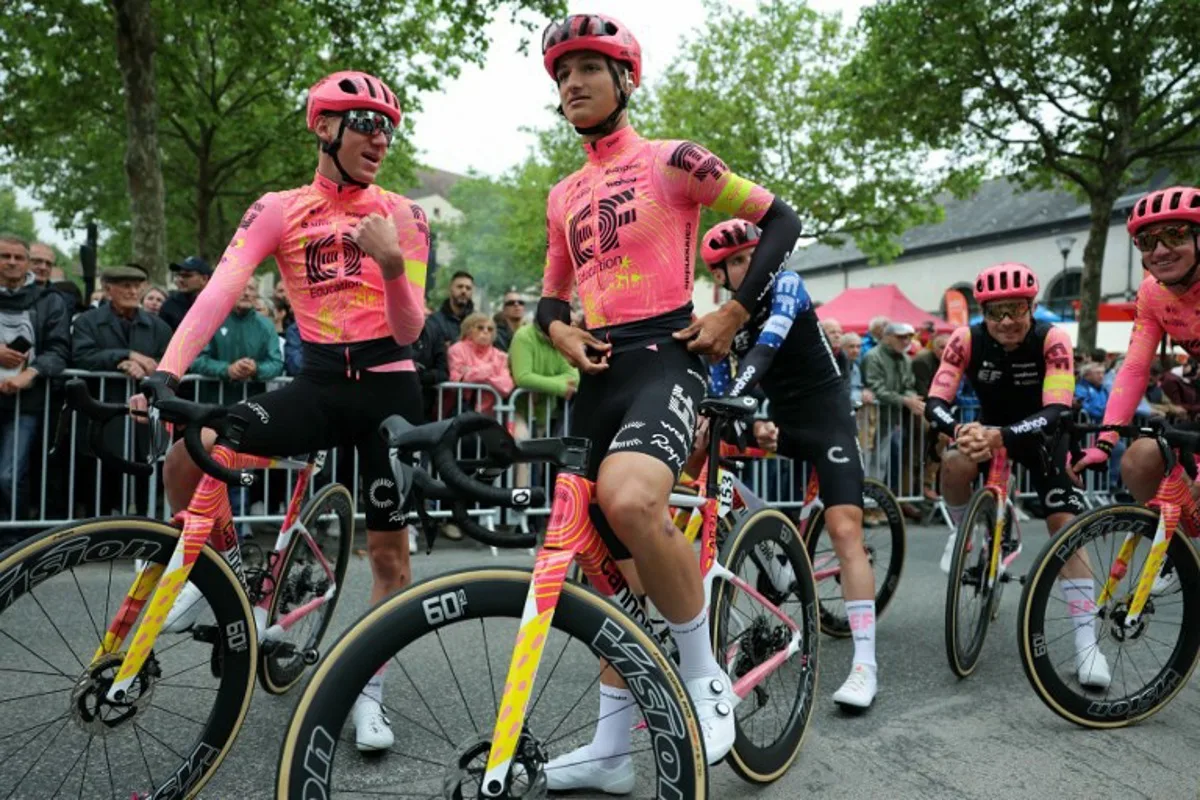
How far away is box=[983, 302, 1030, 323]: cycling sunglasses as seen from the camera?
4.95 m

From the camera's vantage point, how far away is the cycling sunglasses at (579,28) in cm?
298

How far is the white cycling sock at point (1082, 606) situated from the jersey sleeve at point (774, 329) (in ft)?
5.68

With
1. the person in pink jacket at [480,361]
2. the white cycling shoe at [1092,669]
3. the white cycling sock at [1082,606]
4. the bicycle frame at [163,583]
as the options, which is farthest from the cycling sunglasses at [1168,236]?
the person in pink jacket at [480,361]

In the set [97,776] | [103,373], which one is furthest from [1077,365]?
[97,776]

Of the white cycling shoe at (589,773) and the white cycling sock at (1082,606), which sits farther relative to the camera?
the white cycling sock at (1082,606)

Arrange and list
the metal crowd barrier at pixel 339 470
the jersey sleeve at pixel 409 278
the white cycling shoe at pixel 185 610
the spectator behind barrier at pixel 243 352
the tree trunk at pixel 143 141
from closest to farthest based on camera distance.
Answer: the white cycling shoe at pixel 185 610, the jersey sleeve at pixel 409 278, the metal crowd barrier at pixel 339 470, the spectator behind barrier at pixel 243 352, the tree trunk at pixel 143 141

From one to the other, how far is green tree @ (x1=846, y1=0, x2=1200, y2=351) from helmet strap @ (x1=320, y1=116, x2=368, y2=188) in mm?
15544

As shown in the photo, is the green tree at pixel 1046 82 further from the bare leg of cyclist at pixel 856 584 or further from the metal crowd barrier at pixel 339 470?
the bare leg of cyclist at pixel 856 584

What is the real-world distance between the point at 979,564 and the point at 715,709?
270 cm

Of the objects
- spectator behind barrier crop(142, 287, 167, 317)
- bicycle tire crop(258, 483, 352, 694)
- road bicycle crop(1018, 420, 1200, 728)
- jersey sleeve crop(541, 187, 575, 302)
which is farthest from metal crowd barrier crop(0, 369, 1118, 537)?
jersey sleeve crop(541, 187, 575, 302)

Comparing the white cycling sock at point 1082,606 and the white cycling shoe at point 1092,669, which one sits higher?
the white cycling sock at point 1082,606

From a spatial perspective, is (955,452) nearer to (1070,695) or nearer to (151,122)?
(1070,695)

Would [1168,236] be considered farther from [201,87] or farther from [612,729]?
[201,87]

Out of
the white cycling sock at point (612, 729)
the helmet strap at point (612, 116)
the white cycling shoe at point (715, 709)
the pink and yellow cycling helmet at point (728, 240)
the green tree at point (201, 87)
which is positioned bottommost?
the white cycling sock at point (612, 729)
